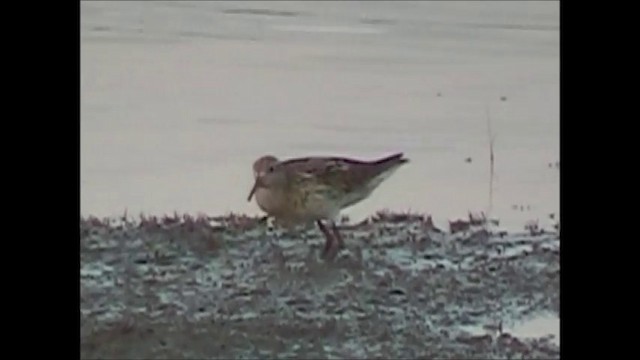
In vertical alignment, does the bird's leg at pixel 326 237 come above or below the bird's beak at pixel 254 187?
below

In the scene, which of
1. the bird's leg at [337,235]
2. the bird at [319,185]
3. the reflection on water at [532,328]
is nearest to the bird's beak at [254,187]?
the bird at [319,185]

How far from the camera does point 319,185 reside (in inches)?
63.0

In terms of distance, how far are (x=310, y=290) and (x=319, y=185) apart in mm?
141

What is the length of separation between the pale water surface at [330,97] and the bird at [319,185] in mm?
13

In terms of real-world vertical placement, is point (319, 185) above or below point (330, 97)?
below

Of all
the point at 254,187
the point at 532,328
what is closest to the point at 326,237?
the point at 254,187

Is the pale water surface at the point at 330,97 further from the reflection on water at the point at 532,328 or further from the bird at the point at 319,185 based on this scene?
the reflection on water at the point at 532,328

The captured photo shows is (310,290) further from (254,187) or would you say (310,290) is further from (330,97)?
(330,97)

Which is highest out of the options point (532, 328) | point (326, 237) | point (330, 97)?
point (330, 97)

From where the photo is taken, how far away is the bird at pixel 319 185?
159 centimetres
